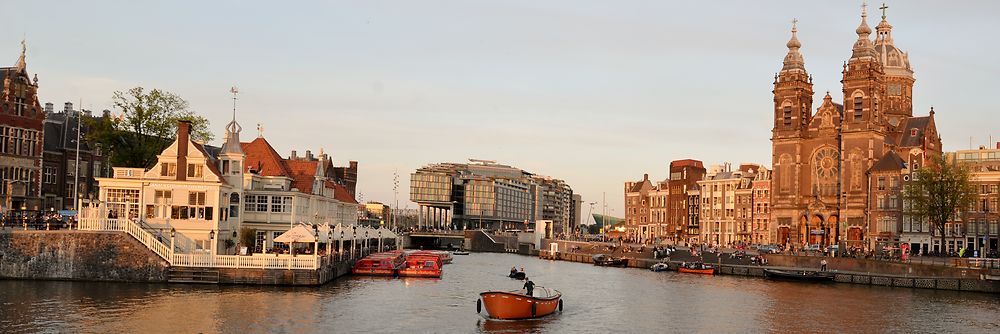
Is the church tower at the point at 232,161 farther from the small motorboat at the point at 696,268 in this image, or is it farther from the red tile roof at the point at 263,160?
the small motorboat at the point at 696,268

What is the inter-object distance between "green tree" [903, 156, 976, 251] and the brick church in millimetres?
22001

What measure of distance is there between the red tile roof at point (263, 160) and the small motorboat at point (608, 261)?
201ft

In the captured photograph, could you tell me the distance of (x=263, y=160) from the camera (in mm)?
94375

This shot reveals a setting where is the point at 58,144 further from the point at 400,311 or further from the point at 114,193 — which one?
the point at 400,311

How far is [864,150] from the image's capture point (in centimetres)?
15012

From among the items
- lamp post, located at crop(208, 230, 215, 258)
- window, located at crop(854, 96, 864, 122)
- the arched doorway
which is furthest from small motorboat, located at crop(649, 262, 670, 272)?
lamp post, located at crop(208, 230, 215, 258)

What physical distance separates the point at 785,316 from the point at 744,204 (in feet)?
373

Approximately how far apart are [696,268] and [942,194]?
96.8ft

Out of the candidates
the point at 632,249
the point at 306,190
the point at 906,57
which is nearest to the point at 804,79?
the point at 906,57

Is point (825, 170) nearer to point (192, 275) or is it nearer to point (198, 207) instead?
point (198, 207)

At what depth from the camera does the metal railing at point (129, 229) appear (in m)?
72.9

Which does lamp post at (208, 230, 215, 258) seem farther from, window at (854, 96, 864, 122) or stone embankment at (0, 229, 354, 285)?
window at (854, 96, 864, 122)

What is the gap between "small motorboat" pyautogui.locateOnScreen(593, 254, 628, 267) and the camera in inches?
5689

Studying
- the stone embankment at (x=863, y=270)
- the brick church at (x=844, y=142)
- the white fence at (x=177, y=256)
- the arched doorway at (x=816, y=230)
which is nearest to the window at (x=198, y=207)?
the white fence at (x=177, y=256)
